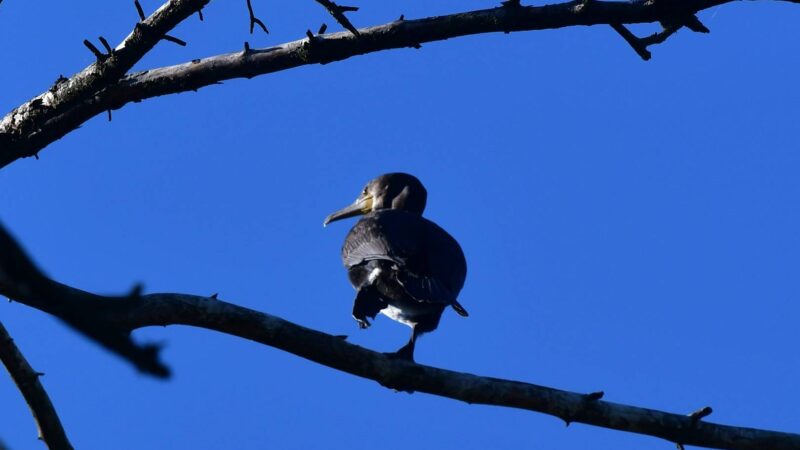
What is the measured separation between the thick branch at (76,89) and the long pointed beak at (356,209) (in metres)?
5.28

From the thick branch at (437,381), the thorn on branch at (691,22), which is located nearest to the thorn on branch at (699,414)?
the thick branch at (437,381)

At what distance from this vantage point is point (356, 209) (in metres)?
9.81

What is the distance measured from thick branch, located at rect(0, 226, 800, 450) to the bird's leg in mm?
2284

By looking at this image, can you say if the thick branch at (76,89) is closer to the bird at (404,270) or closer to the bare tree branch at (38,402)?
the bare tree branch at (38,402)

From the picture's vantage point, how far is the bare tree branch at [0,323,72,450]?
3738 millimetres

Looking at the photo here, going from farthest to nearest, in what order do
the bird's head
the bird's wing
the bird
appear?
the bird's head
the bird's wing
the bird

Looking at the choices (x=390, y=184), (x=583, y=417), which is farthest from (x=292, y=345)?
(x=390, y=184)

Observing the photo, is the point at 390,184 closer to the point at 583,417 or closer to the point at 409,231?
the point at 409,231

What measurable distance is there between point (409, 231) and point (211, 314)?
3.49 metres

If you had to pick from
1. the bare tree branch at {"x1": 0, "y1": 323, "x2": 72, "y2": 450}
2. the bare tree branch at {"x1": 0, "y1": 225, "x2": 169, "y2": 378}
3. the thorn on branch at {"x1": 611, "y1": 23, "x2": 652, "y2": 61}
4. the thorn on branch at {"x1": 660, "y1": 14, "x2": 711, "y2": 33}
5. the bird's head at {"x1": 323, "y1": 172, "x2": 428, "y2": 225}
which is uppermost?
the bird's head at {"x1": 323, "y1": 172, "x2": 428, "y2": 225}

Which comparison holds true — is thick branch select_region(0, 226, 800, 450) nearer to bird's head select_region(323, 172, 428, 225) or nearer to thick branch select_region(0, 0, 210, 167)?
thick branch select_region(0, 0, 210, 167)

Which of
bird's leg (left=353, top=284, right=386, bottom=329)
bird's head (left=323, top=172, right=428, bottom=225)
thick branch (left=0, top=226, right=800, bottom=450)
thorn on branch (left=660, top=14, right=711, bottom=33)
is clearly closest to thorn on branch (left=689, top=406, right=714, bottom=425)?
thick branch (left=0, top=226, right=800, bottom=450)

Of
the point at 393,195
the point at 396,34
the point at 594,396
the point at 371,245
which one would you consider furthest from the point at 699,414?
the point at 393,195

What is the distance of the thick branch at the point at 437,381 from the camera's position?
362 centimetres
